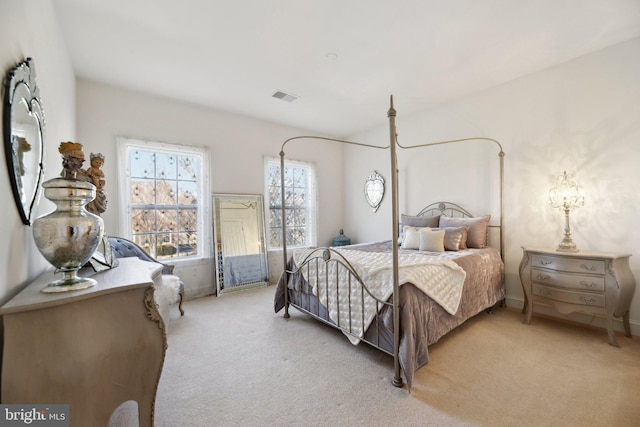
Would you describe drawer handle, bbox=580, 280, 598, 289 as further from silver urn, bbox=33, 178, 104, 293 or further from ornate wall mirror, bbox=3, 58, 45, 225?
ornate wall mirror, bbox=3, 58, 45, 225

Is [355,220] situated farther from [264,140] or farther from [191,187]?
[191,187]

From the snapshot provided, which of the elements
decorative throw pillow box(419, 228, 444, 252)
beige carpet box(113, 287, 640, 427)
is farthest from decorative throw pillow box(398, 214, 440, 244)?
beige carpet box(113, 287, 640, 427)

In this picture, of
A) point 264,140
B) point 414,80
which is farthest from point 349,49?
point 264,140

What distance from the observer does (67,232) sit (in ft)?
3.33

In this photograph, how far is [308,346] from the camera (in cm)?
223

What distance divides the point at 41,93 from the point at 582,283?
4387 mm

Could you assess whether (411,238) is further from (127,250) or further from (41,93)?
(41,93)

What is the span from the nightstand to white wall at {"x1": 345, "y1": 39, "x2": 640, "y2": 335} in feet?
1.18

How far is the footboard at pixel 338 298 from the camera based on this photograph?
192 cm

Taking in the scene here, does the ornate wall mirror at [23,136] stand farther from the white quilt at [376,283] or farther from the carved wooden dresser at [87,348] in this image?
the white quilt at [376,283]

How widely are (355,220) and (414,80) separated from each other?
8.89 ft

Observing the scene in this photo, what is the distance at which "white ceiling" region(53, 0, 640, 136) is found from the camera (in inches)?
78.7

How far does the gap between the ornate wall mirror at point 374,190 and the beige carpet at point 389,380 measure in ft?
8.26

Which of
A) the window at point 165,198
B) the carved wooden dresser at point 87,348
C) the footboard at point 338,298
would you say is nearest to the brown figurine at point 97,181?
the carved wooden dresser at point 87,348
